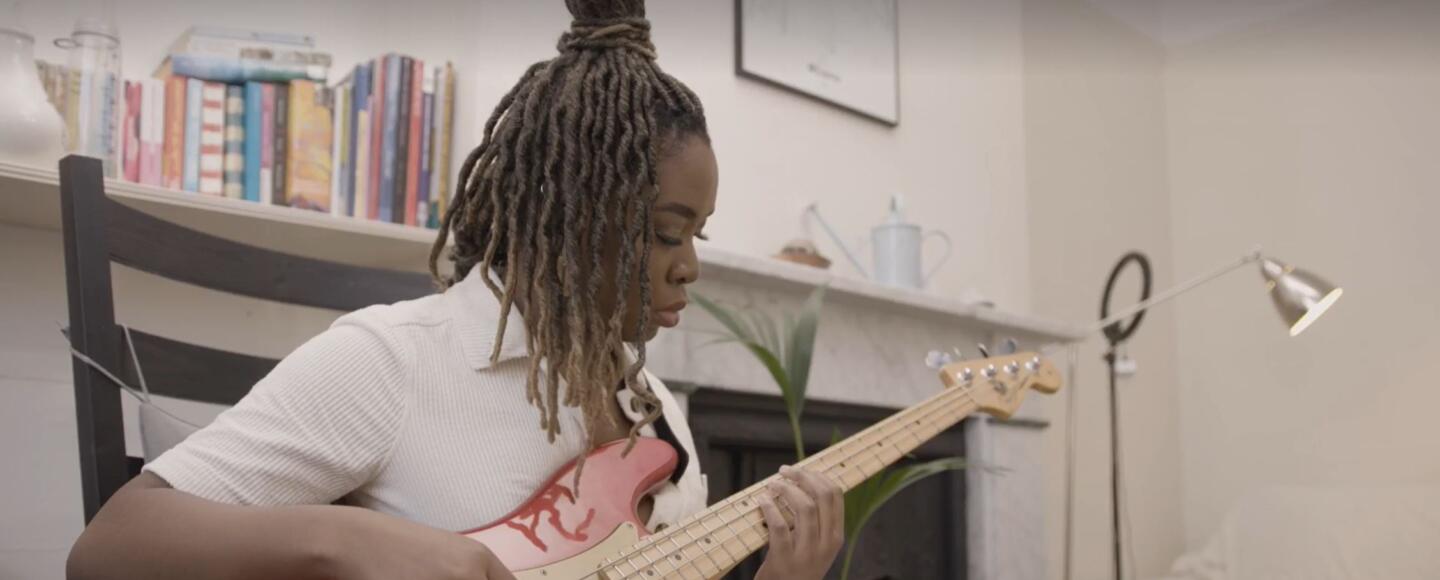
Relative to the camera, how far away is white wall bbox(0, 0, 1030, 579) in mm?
1559

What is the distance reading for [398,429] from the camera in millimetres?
939

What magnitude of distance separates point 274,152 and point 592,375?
85cm

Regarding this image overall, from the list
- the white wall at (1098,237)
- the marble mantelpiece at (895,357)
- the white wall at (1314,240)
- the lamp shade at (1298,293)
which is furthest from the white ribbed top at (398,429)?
the white wall at (1314,240)

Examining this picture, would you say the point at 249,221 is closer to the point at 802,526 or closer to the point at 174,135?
the point at 174,135

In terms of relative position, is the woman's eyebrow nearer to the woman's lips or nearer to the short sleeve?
the woman's lips

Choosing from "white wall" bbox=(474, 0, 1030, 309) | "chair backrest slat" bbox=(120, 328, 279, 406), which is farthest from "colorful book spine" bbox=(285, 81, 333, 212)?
"chair backrest slat" bbox=(120, 328, 279, 406)

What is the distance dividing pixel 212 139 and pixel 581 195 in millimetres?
827

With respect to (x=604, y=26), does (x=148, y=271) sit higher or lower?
lower

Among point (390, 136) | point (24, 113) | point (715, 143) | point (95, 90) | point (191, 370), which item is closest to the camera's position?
point (191, 370)

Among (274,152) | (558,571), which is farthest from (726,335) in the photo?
(558,571)

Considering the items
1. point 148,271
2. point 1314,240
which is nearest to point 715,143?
point 148,271


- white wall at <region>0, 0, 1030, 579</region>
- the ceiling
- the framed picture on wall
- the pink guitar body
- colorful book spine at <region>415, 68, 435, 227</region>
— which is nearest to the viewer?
the pink guitar body

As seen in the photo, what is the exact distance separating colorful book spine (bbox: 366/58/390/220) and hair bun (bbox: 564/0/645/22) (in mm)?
759

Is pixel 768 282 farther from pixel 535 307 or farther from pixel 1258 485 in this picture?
pixel 1258 485
